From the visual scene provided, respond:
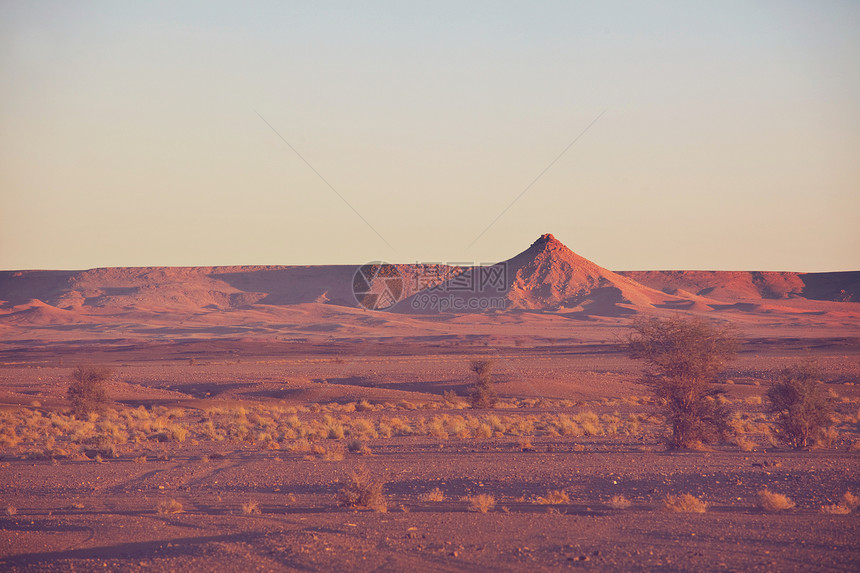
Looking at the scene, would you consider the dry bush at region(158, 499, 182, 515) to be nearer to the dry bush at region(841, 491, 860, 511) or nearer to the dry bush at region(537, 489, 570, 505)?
the dry bush at region(537, 489, 570, 505)

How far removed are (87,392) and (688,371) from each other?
81.0 ft

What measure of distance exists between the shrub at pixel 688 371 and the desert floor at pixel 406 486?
703mm

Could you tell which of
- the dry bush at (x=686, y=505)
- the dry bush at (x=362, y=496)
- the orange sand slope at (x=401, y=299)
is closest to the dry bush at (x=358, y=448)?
the dry bush at (x=362, y=496)

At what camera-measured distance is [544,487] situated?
49.4ft

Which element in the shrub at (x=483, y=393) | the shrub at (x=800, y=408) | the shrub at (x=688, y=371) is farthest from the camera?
the shrub at (x=483, y=393)

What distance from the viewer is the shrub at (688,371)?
2059cm

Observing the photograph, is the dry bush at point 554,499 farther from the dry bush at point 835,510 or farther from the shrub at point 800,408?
the shrub at point 800,408

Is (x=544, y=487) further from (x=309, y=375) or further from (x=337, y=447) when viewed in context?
(x=309, y=375)

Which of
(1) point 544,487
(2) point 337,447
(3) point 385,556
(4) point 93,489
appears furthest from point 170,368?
(3) point 385,556

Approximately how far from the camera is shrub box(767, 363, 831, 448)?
2023cm

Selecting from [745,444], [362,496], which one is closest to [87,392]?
[362,496]

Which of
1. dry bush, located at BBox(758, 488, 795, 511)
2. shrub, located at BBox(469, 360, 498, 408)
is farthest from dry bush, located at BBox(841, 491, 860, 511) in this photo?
shrub, located at BBox(469, 360, 498, 408)

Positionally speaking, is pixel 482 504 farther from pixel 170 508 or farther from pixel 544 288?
pixel 544 288

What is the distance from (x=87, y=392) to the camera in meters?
32.6
